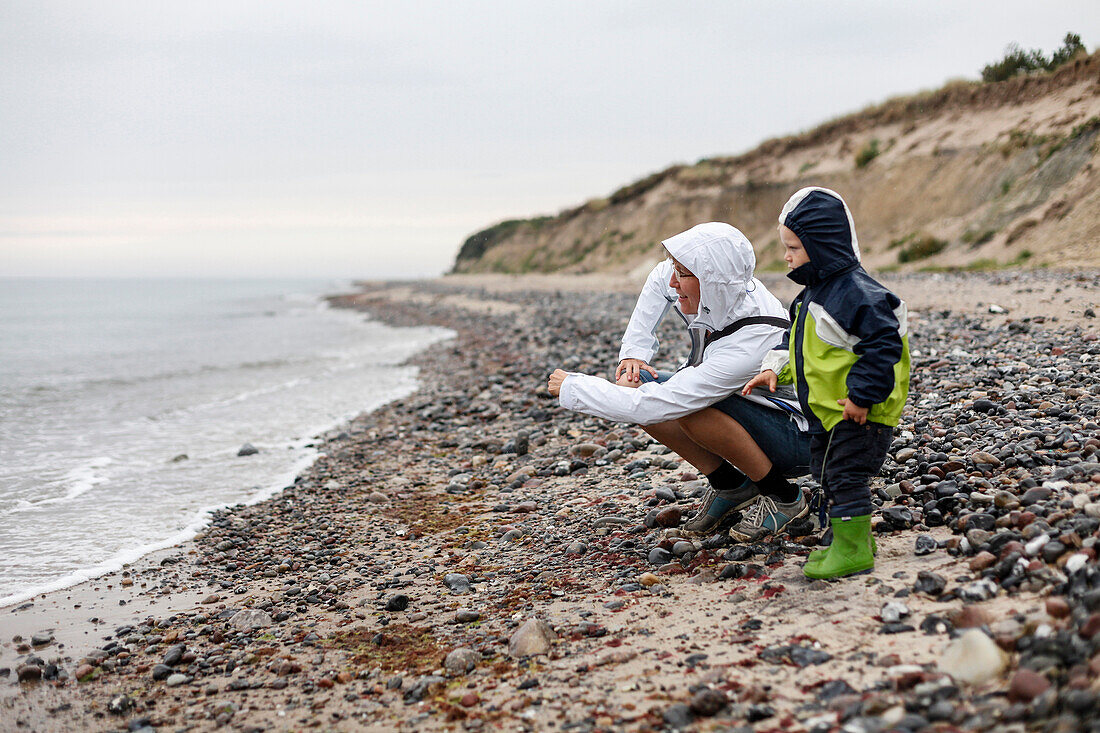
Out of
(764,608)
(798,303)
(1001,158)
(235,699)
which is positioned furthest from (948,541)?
(1001,158)

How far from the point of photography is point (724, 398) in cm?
411

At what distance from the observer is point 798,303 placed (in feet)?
12.1

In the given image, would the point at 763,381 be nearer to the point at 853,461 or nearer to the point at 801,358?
the point at 801,358

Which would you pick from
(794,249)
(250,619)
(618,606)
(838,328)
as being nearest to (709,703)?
(618,606)

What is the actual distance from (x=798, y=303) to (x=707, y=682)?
1799mm

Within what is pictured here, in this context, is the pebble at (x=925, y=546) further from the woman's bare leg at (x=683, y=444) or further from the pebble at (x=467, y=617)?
the pebble at (x=467, y=617)

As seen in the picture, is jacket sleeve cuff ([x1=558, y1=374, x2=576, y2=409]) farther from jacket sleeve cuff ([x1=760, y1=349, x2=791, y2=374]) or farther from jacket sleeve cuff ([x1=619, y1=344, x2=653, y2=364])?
jacket sleeve cuff ([x1=760, y1=349, x2=791, y2=374])

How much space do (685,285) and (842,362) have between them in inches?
39.4

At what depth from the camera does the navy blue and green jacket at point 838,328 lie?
3270 millimetres

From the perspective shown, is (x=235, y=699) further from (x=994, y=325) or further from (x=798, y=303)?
(x=994, y=325)

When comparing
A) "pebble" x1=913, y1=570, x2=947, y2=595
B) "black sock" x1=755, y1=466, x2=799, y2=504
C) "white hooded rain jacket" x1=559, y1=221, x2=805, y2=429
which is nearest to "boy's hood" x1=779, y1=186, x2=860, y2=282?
"white hooded rain jacket" x1=559, y1=221, x2=805, y2=429

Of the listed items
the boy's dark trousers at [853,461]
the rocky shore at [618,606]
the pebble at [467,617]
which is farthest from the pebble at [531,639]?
the boy's dark trousers at [853,461]

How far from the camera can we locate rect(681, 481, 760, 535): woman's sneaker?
14.9 feet

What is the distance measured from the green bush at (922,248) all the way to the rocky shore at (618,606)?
53.4ft
